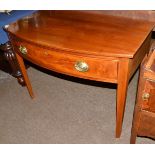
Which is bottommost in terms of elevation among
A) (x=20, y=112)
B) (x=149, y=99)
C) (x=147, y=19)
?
(x=20, y=112)

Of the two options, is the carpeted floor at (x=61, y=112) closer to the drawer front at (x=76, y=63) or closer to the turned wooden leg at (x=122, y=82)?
the turned wooden leg at (x=122, y=82)

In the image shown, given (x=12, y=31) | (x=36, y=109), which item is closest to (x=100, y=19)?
(x=12, y=31)

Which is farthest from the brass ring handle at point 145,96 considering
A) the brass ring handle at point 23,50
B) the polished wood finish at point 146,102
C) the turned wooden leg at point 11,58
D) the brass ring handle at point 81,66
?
the turned wooden leg at point 11,58

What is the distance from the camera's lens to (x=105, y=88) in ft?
5.68

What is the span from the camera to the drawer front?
1.01 m

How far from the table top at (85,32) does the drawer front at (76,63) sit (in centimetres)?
5

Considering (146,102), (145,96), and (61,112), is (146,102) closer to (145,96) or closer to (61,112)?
(145,96)

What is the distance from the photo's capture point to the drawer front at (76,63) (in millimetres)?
1008

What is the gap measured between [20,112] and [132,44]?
39.0 inches

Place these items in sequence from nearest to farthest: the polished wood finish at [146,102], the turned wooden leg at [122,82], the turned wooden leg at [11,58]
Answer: the polished wood finish at [146,102]
the turned wooden leg at [122,82]
the turned wooden leg at [11,58]

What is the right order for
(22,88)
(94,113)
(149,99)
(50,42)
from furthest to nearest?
1. (22,88)
2. (94,113)
3. (50,42)
4. (149,99)

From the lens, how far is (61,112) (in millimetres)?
1582
